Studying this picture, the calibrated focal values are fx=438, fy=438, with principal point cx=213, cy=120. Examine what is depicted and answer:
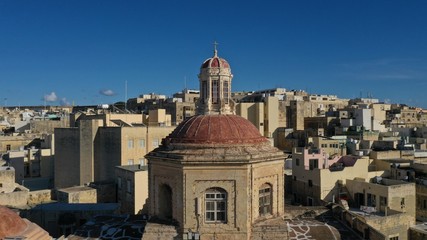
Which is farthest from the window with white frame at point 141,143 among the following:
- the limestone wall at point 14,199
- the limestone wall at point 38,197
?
the limestone wall at point 14,199

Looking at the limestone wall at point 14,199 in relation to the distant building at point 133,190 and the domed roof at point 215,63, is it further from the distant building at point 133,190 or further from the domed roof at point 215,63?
the domed roof at point 215,63

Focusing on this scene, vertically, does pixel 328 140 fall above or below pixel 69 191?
above

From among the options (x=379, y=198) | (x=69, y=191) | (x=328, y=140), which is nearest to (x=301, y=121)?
(x=328, y=140)

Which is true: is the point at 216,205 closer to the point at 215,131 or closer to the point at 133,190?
the point at 215,131

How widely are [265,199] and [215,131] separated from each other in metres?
3.85

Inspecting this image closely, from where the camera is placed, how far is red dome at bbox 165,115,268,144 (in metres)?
19.1

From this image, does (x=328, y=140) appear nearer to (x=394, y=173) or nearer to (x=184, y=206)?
(x=394, y=173)

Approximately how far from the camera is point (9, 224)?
53.8 ft

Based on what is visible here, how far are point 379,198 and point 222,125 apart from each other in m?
15.0

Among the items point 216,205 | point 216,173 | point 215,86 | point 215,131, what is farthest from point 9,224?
point 215,86

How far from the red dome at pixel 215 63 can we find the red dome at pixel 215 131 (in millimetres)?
2443

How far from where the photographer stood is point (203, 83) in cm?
2097

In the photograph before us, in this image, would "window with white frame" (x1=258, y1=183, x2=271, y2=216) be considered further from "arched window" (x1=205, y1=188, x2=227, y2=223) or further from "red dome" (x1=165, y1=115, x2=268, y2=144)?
"red dome" (x1=165, y1=115, x2=268, y2=144)

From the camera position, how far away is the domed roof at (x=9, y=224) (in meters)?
16.1
